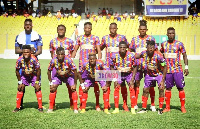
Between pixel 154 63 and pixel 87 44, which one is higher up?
pixel 87 44

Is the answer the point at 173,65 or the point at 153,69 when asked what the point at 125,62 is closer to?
the point at 153,69

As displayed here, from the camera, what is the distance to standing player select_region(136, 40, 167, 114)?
325 inches

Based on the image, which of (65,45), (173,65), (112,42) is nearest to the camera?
(173,65)

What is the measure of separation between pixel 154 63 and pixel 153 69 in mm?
146

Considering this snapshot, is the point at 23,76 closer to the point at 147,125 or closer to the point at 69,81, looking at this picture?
the point at 69,81

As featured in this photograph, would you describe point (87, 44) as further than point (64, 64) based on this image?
Yes

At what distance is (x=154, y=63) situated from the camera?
8.37 meters

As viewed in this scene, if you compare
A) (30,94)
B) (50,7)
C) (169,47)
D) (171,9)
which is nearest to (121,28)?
(171,9)

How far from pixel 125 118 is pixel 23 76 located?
2764mm

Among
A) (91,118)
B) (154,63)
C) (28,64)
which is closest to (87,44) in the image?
(28,64)

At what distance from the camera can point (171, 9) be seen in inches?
1385

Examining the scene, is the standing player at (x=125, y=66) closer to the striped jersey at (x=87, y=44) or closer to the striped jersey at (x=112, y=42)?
the striped jersey at (x=112, y=42)

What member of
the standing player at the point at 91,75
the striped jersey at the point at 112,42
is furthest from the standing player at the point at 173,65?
the standing player at the point at 91,75

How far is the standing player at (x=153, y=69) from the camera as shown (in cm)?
827
